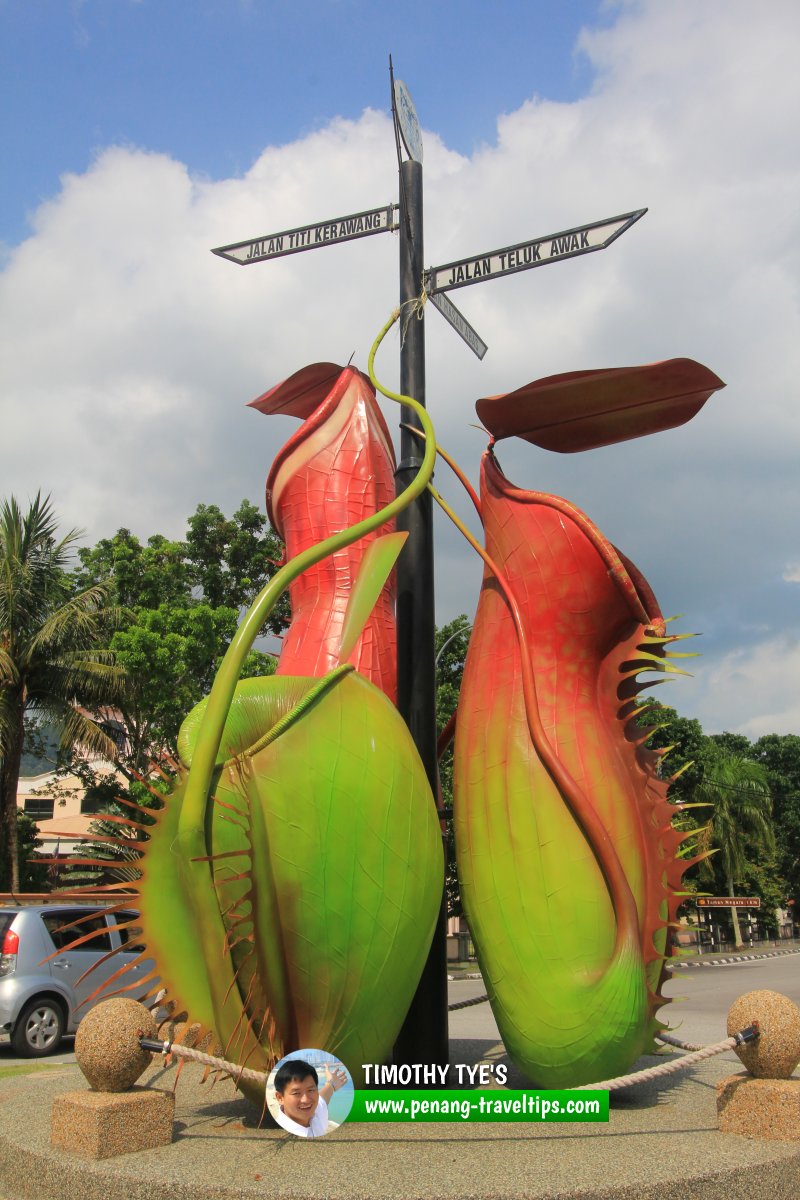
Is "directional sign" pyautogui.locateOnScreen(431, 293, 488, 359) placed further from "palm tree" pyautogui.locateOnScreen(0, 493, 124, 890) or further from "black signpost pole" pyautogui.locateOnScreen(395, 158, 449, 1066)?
"palm tree" pyautogui.locateOnScreen(0, 493, 124, 890)

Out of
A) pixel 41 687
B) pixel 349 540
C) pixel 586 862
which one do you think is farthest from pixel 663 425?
pixel 41 687

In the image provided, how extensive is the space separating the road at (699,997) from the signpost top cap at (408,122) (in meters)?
5.95

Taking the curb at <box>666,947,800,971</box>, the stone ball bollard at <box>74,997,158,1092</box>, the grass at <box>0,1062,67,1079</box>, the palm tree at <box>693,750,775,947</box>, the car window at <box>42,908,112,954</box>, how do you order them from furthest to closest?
the palm tree at <box>693,750,775,947</box>, the curb at <box>666,947,800,971</box>, the car window at <box>42,908,112,954</box>, the grass at <box>0,1062,67,1079</box>, the stone ball bollard at <box>74,997,158,1092</box>

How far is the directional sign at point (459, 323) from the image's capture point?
679 cm

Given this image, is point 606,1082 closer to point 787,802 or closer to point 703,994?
point 703,994

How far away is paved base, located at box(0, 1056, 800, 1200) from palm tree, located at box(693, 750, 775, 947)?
28893 mm

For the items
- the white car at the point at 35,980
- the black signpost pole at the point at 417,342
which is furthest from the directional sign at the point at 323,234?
the white car at the point at 35,980

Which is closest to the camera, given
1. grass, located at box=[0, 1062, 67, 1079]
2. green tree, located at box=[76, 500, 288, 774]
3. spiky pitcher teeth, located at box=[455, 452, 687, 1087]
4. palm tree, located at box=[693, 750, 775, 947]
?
spiky pitcher teeth, located at box=[455, 452, 687, 1087]

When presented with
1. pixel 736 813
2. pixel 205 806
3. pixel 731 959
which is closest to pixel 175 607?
pixel 205 806

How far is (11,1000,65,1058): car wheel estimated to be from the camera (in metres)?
9.18

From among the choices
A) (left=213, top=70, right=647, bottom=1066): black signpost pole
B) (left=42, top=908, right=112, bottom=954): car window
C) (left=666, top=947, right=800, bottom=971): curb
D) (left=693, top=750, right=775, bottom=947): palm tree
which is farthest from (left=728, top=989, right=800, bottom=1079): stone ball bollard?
(left=693, top=750, right=775, bottom=947): palm tree

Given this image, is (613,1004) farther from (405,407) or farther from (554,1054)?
(405,407)

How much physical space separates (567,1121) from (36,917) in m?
6.71

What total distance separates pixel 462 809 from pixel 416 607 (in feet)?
4.68
